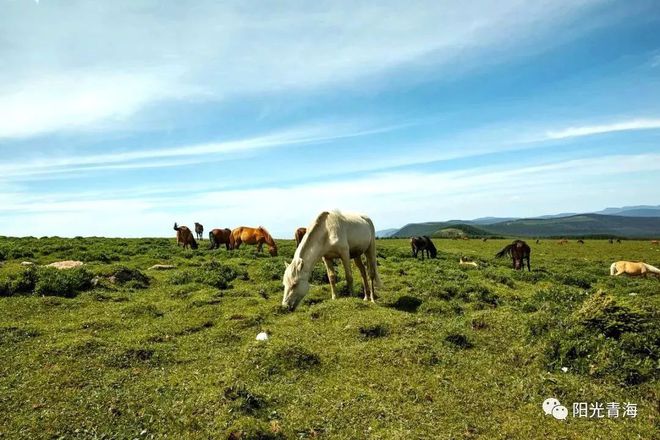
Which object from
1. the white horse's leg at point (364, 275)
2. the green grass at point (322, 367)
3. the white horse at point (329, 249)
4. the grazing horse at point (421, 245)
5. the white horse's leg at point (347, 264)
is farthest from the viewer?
the grazing horse at point (421, 245)

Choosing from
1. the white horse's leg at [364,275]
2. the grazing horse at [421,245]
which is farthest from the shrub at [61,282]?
the grazing horse at [421,245]

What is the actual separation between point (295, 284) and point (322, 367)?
4790 millimetres

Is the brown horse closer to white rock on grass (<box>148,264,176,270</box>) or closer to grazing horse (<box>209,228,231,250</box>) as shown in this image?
grazing horse (<box>209,228,231,250</box>)

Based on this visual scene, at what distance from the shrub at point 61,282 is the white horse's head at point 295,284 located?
8.51 meters

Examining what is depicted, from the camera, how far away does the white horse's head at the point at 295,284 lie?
528 inches

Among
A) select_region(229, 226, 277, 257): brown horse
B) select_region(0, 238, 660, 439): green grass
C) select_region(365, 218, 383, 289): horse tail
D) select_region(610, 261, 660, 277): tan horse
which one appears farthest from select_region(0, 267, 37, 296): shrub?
select_region(610, 261, 660, 277): tan horse

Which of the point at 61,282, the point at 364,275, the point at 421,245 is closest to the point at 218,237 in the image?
the point at 421,245

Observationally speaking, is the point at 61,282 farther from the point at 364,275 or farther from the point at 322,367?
the point at 322,367

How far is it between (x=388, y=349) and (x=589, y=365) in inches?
163

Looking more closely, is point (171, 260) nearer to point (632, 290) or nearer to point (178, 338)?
point (178, 338)

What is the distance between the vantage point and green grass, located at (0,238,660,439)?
669cm

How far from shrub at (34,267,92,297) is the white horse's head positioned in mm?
8510

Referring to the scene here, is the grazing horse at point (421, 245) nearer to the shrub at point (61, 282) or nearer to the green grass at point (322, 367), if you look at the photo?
the green grass at point (322, 367)

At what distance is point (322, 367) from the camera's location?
8914mm
